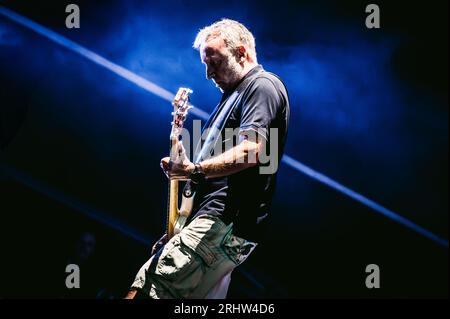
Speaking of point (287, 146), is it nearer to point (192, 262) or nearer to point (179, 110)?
point (179, 110)

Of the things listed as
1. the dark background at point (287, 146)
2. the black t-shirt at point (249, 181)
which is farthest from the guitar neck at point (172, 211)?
the dark background at point (287, 146)

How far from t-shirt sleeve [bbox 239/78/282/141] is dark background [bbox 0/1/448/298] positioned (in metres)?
2.06

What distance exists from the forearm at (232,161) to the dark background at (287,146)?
2.32 metres

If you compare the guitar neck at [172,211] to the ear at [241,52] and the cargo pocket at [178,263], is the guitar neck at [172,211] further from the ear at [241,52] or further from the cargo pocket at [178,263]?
the ear at [241,52]

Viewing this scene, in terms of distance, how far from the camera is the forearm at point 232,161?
6.58ft

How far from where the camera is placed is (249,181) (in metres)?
2.19

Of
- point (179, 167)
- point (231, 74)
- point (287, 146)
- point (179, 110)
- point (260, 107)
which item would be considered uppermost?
point (287, 146)

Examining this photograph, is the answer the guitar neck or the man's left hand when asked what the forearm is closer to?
the man's left hand

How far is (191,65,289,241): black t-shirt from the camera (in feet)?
6.87

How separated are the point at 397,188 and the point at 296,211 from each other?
1.07 metres

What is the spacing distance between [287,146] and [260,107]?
8.06ft

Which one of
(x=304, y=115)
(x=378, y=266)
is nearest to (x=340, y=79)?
(x=304, y=115)

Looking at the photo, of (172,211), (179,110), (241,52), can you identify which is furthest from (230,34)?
(172,211)
